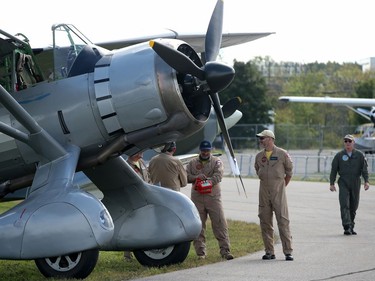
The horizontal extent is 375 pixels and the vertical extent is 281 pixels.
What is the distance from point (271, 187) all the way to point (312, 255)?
1061 millimetres

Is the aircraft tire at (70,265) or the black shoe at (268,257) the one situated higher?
the aircraft tire at (70,265)

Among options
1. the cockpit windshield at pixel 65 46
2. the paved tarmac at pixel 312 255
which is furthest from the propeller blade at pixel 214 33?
the paved tarmac at pixel 312 255

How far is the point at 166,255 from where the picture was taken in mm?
11383

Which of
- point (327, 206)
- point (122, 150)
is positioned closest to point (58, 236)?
point (122, 150)

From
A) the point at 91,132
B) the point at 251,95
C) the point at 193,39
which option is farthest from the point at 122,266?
the point at 251,95

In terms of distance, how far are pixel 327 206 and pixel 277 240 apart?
7.13 m

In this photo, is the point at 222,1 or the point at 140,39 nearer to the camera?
the point at 222,1

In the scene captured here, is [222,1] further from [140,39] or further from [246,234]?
[246,234]

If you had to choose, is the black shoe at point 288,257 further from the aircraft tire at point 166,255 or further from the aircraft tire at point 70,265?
the aircraft tire at point 70,265

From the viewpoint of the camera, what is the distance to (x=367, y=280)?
31.7ft

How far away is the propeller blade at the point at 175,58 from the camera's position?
976 centimetres

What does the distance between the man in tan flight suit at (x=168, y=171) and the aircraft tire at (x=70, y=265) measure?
2.87m

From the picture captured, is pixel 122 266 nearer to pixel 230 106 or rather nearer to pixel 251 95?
pixel 230 106

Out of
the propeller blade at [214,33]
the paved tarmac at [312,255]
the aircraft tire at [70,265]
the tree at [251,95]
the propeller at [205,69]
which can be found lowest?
the tree at [251,95]
